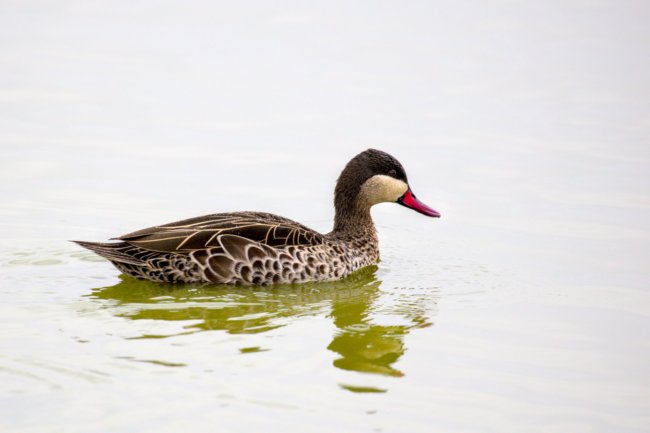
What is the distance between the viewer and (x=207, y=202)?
1409cm

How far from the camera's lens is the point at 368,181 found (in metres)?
12.9

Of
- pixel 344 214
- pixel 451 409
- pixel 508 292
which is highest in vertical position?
pixel 344 214

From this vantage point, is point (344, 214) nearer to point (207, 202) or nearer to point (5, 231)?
point (207, 202)

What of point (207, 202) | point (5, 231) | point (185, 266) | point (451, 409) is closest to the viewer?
point (451, 409)

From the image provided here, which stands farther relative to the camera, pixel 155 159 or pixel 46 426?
pixel 155 159

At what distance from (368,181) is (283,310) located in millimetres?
2514

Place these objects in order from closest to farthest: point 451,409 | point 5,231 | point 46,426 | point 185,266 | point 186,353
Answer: point 46,426, point 451,409, point 186,353, point 185,266, point 5,231

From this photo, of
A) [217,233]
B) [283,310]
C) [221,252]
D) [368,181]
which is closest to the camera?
[283,310]

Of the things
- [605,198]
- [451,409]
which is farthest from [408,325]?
[605,198]

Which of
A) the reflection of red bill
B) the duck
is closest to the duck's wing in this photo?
the duck

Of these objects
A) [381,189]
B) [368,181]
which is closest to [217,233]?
[368,181]

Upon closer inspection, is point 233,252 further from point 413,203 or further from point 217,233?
point 413,203

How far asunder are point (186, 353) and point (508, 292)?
3679 mm

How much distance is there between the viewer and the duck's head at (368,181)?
12.8 m
